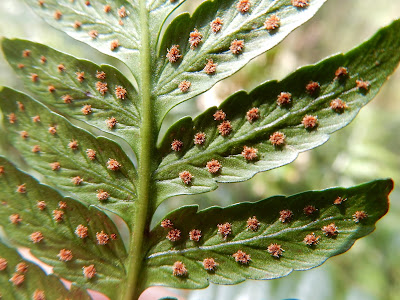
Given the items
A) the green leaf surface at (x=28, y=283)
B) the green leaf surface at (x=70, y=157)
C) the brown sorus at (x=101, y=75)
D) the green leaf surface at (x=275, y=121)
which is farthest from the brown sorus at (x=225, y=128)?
the green leaf surface at (x=28, y=283)

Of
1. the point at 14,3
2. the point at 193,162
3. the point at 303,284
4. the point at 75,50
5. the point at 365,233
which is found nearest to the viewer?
the point at 365,233

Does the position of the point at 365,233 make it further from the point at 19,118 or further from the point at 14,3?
the point at 14,3

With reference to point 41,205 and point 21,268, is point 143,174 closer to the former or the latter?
point 41,205

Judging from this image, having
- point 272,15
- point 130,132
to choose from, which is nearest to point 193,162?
point 130,132

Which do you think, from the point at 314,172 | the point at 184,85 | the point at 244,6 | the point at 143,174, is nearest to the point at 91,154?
the point at 143,174

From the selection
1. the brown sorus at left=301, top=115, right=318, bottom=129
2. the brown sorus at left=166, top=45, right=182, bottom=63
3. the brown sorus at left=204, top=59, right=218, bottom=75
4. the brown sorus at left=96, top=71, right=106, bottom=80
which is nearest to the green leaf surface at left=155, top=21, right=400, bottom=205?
the brown sorus at left=301, top=115, right=318, bottom=129

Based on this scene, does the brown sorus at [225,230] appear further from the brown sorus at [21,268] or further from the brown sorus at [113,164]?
the brown sorus at [21,268]
